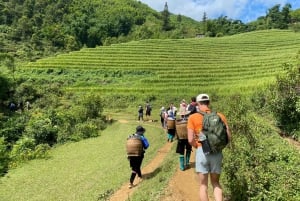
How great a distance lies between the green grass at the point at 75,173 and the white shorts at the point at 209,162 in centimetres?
491

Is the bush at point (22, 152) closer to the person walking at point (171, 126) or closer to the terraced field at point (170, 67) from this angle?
the person walking at point (171, 126)

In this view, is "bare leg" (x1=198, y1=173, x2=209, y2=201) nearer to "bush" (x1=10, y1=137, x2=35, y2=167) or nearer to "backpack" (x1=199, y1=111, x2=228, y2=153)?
"backpack" (x1=199, y1=111, x2=228, y2=153)

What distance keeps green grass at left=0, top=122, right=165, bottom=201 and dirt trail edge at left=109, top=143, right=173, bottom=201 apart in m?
0.27

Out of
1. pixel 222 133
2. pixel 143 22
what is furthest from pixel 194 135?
pixel 143 22

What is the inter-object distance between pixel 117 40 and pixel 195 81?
66954 millimetres

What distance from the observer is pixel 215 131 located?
21.7ft

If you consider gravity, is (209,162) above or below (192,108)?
below

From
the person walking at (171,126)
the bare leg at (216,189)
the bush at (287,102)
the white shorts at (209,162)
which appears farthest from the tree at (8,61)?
the bare leg at (216,189)

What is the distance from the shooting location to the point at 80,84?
51.8 meters

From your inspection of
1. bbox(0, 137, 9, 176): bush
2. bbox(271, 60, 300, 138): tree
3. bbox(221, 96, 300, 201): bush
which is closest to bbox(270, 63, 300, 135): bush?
bbox(271, 60, 300, 138): tree

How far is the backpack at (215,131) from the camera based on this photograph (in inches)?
261

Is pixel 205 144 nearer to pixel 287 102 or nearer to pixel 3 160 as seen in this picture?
pixel 287 102

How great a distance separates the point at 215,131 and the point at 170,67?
49637mm

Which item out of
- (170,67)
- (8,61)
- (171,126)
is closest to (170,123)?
(171,126)
